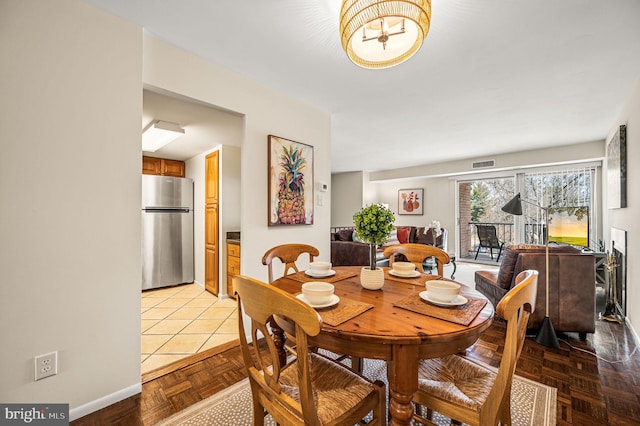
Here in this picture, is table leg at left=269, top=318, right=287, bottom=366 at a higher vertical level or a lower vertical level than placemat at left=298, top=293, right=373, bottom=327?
lower

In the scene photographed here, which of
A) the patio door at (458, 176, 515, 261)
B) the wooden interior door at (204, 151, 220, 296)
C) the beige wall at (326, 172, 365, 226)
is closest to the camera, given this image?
the wooden interior door at (204, 151, 220, 296)

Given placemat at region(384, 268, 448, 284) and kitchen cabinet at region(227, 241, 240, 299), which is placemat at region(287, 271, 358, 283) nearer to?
placemat at region(384, 268, 448, 284)

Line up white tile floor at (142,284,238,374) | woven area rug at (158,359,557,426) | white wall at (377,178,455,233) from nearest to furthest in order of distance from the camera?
1. woven area rug at (158,359,557,426)
2. white tile floor at (142,284,238,374)
3. white wall at (377,178,455,233)

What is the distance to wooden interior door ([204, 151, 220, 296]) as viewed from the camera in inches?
156

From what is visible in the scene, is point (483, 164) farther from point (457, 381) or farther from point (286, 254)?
point (457, 381)

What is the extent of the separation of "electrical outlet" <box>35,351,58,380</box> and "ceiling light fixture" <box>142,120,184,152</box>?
89.3 inches

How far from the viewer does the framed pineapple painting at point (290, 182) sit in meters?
2.62

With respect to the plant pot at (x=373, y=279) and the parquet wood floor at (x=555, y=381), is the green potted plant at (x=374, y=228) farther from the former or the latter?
the parquet wood floor at (x=555, y=381)

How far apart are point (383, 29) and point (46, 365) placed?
2464 mm

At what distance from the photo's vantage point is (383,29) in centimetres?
139

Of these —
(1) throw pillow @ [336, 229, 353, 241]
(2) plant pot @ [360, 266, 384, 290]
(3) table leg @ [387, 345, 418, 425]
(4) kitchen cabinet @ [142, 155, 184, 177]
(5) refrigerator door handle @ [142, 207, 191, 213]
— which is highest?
(4) kitchen cabinet @ [142, 155, 184, 177]

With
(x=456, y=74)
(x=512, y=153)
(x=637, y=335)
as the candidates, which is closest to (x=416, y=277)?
(x=456, y=74)

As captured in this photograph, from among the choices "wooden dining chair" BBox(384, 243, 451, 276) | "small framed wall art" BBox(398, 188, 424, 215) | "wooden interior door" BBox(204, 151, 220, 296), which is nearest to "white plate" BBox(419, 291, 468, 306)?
"wooden dining chair" BBox(384, 243, 451, 276)

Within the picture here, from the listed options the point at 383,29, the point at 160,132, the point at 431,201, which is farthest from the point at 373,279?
the point at 431,201
